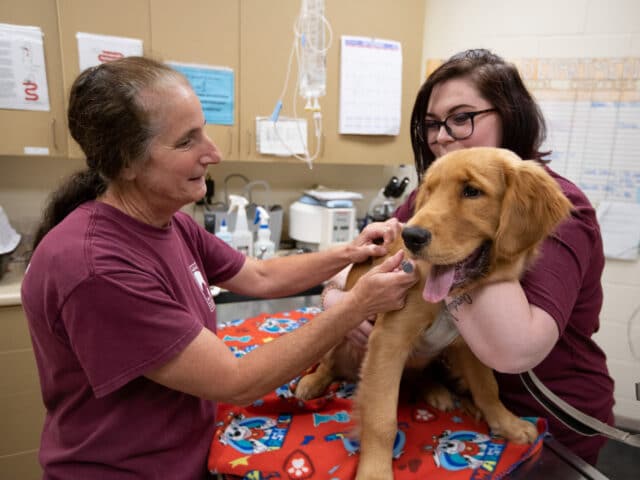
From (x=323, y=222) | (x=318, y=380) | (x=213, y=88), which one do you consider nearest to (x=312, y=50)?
(x=213, y=88)

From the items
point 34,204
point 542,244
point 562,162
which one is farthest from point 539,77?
point 34,204

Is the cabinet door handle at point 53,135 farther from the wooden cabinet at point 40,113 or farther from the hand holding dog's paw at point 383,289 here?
the hand holding dog's paw at point 383,289

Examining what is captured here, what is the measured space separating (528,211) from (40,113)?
6.90 feet

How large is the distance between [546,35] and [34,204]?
3.08 m

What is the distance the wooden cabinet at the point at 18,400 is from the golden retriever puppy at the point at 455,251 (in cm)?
161

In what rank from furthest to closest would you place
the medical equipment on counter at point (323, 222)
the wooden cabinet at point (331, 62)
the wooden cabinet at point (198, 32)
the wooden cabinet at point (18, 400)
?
1. the medical equipment on counter at point (323, 222)
2. the wooden cabinet at point (331, 62)
3. the wooden cabinet at point (198, 32)
4. the wooden cabinet at point (18, 400)

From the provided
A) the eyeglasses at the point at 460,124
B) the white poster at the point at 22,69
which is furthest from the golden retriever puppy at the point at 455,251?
the white poster at the point at 22,69

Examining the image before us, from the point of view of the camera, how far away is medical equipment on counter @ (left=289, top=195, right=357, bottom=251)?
2.52 metres

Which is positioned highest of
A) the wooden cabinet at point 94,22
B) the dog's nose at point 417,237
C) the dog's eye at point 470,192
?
the wooden cabinet at point 94,22

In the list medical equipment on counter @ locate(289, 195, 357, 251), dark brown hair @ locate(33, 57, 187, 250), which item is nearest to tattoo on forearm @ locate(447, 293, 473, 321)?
dark brown hair @ locate(33, 57, 187, 250)

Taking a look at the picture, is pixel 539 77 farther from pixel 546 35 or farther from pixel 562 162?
pixel 562 162

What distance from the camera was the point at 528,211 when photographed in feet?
2.70

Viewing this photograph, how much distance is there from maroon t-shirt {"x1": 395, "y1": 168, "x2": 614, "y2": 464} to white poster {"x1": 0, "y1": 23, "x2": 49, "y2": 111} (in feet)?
6.94

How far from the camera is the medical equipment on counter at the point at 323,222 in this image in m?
2.52
